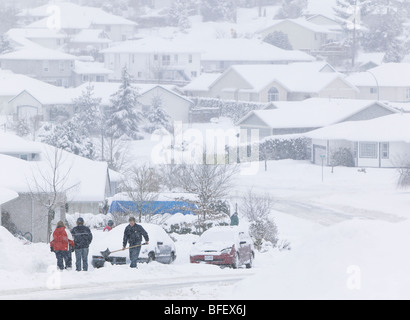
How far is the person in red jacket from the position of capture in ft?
66.8

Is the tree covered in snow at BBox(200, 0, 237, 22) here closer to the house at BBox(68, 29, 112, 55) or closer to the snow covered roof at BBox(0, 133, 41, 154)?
the house at BBox(68, 29, 112, 55)

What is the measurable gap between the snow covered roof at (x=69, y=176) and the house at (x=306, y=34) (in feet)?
297

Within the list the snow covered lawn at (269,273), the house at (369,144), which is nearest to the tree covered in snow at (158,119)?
the house at (369,144)

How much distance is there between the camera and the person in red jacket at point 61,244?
2036 centimetres

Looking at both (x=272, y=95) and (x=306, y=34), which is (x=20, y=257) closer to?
(x=272, y=95)

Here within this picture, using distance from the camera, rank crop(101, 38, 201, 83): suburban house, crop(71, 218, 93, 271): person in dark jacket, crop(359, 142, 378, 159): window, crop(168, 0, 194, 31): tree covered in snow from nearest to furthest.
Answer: crop(71, 218, 93, 271): person in dark jacket, crop(359, 142, 378, 159): window, crop(101, 38, 201, 83): suburban house, crop(168, 0, 194, 31): tree covered in snow

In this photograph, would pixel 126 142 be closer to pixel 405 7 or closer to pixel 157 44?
pixel 157 44

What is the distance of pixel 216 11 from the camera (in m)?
148

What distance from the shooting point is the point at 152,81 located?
10662cm

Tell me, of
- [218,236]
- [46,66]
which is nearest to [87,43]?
[46,66]

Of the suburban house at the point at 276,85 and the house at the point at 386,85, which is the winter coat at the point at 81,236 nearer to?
the suburban house at the point at 276,85

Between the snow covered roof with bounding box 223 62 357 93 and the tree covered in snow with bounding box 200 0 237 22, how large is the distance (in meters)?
51.5

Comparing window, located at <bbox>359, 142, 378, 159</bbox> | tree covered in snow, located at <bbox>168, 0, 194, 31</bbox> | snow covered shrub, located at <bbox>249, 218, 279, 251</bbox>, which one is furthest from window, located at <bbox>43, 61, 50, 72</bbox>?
snow covered shrub, located at <bbox>249, 218, 279, 251</bbox>

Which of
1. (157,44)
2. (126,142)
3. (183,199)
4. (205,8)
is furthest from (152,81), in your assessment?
(183,199)
